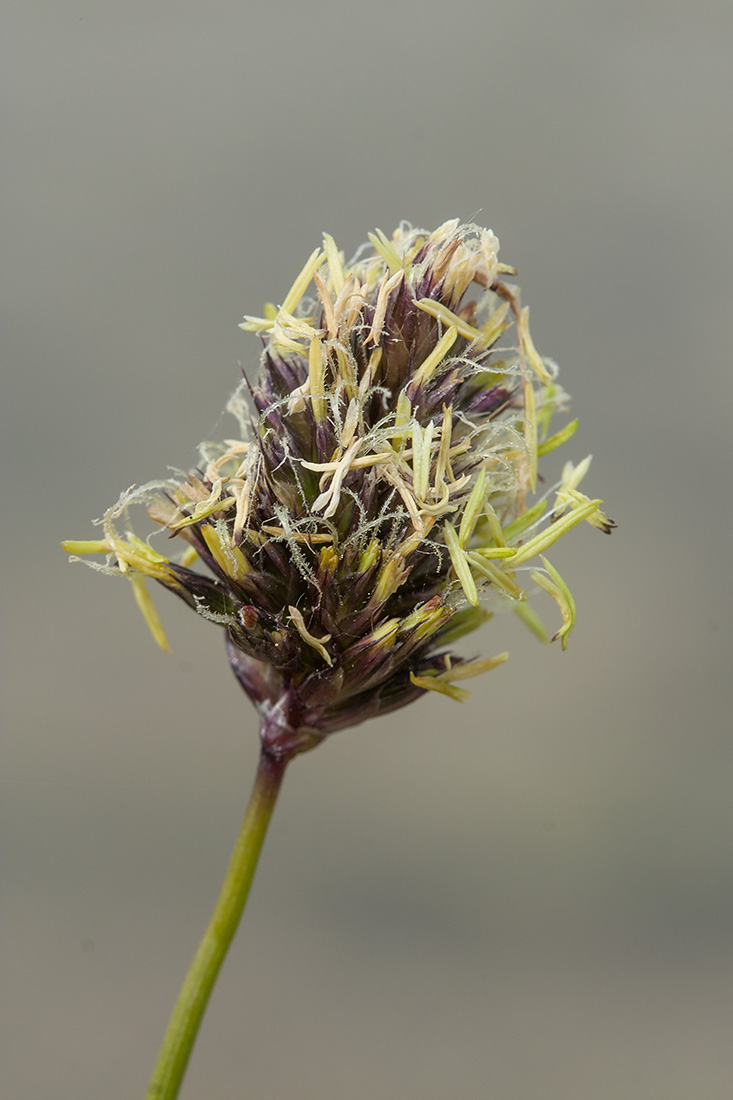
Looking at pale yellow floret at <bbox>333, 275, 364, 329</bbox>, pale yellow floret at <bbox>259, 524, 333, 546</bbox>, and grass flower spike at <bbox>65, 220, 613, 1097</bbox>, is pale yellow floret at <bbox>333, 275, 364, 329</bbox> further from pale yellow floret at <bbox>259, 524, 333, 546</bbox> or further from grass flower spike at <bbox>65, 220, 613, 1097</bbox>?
pale yellow floret at <bbox>259, 524, 333, 546</bbox>

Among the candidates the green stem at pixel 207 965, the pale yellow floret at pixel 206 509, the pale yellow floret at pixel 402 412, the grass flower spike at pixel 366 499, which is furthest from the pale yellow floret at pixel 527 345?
the green stem at pixel 207 965

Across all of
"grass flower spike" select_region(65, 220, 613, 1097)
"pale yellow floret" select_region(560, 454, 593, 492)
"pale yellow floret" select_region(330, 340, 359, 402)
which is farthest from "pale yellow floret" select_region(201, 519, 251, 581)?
"pale yellow floret" select_region(560, 454, 593, 492)

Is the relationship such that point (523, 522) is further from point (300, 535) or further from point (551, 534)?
point (300, 535)

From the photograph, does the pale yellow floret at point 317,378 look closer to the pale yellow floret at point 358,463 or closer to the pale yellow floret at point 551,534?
the pale yellow floret at point 358,463

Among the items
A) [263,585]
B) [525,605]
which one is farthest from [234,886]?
[525,605]

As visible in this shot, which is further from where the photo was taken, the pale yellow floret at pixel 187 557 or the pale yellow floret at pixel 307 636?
the pale yellow floret at pixel 187 557

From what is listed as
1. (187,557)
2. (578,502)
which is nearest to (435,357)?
(578,502)

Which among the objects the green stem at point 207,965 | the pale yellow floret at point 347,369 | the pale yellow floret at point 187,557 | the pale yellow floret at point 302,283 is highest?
the pale yellow floret at point 302,283
